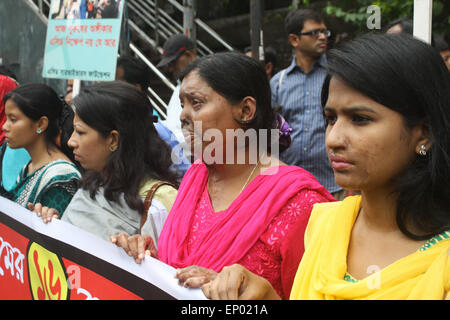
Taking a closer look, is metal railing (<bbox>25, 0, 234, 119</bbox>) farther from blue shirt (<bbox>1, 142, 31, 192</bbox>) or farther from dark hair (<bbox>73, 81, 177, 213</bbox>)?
dark hair (<bbox>73, 81, 177, 213</bbox>)

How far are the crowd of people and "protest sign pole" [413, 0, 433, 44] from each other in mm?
401

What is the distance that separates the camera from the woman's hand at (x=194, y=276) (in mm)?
1535

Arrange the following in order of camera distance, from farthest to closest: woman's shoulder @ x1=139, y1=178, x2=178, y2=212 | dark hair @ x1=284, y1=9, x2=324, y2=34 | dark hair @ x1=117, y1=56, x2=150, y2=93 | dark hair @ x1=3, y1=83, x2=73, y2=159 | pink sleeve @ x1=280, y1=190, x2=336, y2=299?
dark hair @ x1=117, y1=56, x2=150, y2=93
dark hair @ x1=284, y1=9, x2=324, y2=34
dark hair @ x1=3, y1=83, x2=73, y2=159
woman's shoulder @ x1=139, y1=178, x2=178, y2=212
pink sleeve @ x1=280, y1=190, x2=336, y2=299

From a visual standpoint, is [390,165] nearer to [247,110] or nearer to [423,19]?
[247,110]

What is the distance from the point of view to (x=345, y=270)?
139 centimetres

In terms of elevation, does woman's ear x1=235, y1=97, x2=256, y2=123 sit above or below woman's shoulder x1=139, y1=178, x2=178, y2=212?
above

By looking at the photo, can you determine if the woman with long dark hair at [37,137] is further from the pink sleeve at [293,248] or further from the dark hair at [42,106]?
the pink sleeve at [293,248]

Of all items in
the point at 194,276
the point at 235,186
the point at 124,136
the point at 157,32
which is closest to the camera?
the point at 194,276

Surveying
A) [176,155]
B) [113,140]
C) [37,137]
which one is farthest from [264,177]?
[37,137]

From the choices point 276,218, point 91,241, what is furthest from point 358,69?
point 91,241

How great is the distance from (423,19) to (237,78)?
811 millimetres

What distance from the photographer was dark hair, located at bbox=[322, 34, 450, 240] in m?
1.28

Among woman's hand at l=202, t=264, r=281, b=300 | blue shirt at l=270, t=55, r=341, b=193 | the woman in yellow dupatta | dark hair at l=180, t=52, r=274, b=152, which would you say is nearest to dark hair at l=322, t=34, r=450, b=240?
the woman in yellow dupatta

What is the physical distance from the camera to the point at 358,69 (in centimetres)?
132
